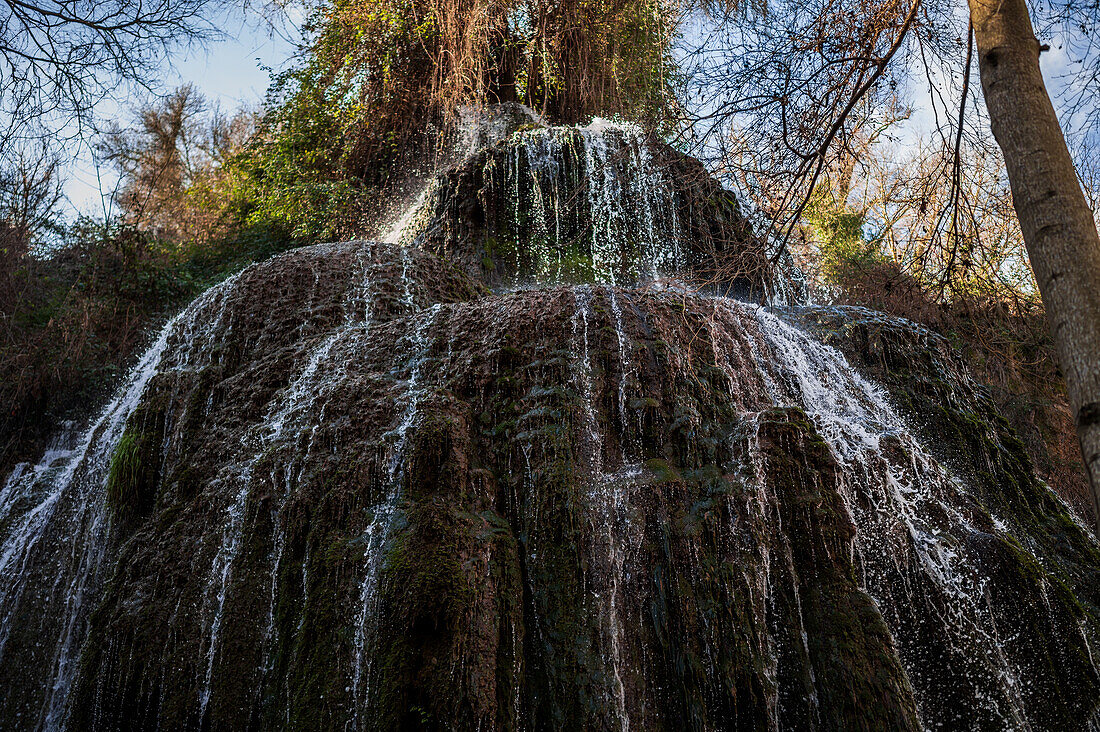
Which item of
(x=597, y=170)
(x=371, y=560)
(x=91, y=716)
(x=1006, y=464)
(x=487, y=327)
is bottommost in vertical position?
(x=91, y=716)

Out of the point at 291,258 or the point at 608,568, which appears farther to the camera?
the point at 291,258

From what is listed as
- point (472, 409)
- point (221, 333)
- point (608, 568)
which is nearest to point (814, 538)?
point (608, 568)

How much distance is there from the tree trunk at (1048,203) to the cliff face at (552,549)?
4.19ft

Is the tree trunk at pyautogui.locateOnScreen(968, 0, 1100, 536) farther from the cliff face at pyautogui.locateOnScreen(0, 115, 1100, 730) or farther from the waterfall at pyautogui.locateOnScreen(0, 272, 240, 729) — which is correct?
the waterfall at pyautogui.locateOnScreen(0, 272, 240, 729)

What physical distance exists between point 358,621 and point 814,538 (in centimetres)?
226

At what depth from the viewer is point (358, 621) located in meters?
3.16

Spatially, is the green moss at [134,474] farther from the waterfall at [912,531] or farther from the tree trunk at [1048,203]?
the tree trunk at [1048,203]

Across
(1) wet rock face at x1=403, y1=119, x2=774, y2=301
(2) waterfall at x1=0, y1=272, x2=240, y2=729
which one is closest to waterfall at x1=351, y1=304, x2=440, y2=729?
(2) waterfall at x1=0, y1=272, x2=240, y2=729

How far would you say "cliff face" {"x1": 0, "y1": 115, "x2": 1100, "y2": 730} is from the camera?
3.10 m

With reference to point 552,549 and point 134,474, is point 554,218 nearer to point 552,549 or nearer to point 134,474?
point 134,474

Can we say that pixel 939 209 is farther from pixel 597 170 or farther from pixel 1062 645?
pixel 597 170

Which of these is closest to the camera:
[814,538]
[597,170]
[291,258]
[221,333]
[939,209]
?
[814,538]

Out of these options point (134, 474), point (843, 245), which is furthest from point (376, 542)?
point (843, 245)

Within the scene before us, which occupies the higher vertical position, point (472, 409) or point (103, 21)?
point (103, 21)
